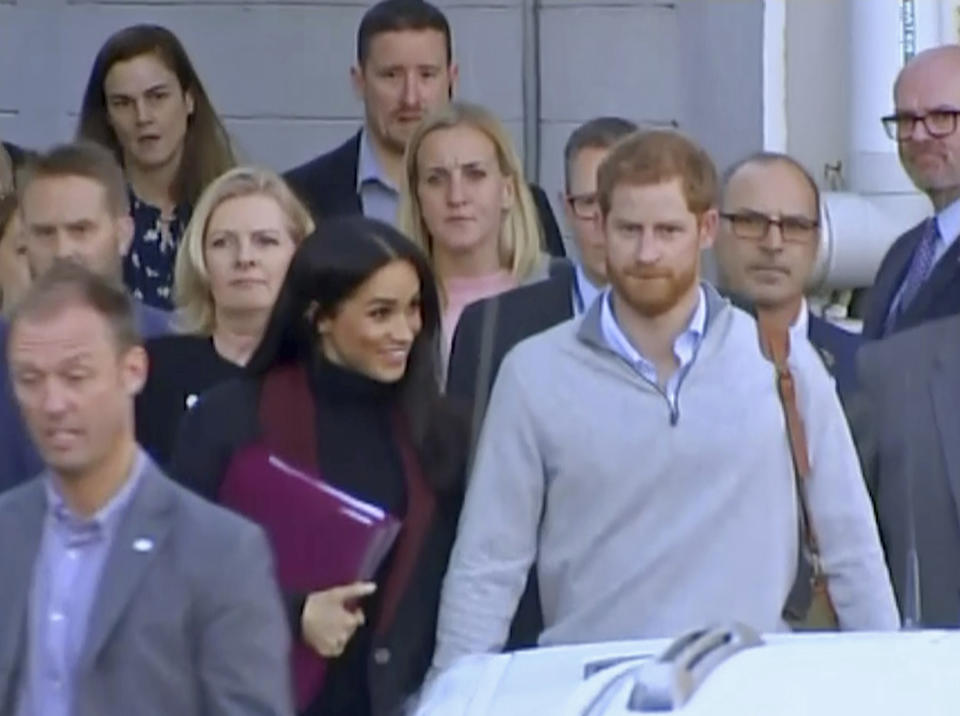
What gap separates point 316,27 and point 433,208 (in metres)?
2.76

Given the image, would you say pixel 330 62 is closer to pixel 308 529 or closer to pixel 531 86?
pixel 531 86

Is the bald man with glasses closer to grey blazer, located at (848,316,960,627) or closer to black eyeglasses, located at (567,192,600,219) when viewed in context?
grey blazer, located at (848,316,960,627)

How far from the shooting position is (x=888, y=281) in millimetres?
6961

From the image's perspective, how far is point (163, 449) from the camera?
237 inches

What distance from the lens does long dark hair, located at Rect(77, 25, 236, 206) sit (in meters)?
7.34

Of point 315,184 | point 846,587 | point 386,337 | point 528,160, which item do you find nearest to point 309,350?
point 386,337

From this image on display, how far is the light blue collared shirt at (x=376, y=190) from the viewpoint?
7297mm

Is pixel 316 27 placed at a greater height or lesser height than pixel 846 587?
greater

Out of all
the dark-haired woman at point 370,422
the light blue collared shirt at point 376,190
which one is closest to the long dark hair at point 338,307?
the dark-haired woman at point 370,422

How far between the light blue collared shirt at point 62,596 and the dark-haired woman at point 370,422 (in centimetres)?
86

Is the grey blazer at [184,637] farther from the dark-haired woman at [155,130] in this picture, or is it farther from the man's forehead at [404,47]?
the man's forehead at [404,47]

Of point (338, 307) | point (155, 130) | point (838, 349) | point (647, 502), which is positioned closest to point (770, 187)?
point (838, 349)

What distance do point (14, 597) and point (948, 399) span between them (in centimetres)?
221

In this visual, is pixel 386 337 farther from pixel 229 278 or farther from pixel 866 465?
pixel 866 465
